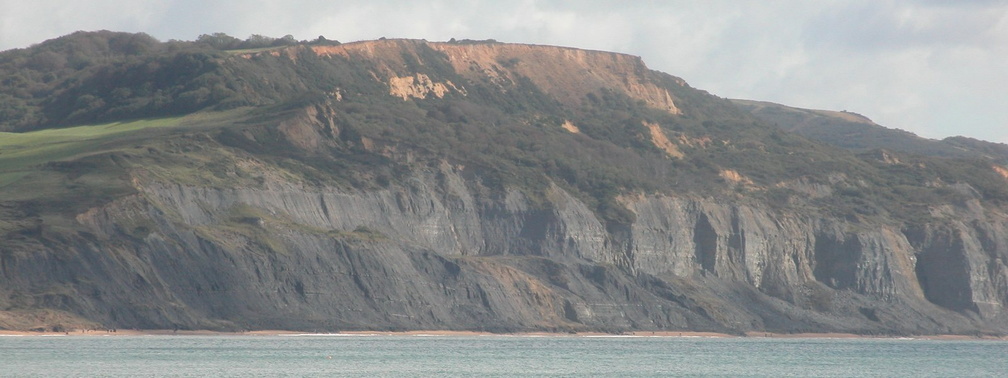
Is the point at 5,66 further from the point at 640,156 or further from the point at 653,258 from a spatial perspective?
the point at 653,258

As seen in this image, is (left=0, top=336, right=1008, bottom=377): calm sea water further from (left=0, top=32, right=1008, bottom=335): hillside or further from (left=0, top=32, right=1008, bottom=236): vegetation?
(left=0, top=32, right=1008, bottom=236): vegetation

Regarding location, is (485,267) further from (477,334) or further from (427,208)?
(427,208)

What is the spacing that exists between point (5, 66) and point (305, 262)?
295ft

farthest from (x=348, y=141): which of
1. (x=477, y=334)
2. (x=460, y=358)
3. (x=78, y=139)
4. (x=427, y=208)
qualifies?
(x=460, y=358)

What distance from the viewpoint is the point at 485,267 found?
412ft

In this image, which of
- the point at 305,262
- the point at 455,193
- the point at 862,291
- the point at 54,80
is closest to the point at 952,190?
the point at 862,291

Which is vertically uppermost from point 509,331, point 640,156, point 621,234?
point 640,156

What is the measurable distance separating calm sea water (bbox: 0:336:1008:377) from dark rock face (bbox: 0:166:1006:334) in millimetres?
4270

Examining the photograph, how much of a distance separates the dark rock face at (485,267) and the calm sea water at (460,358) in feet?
14.0

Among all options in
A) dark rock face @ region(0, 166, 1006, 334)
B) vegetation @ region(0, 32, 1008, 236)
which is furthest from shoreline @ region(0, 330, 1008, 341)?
vegetation @ region(0, 32, 1008, 236)

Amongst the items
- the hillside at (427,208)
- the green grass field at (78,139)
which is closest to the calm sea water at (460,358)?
the hillside at (427,208)

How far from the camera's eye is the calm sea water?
75938mm

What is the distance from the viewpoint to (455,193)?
459ft

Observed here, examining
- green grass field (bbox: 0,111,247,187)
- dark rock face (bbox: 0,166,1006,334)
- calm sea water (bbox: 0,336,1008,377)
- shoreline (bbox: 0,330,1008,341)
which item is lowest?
calm sea water (bbox: 0,336,1008,377)
